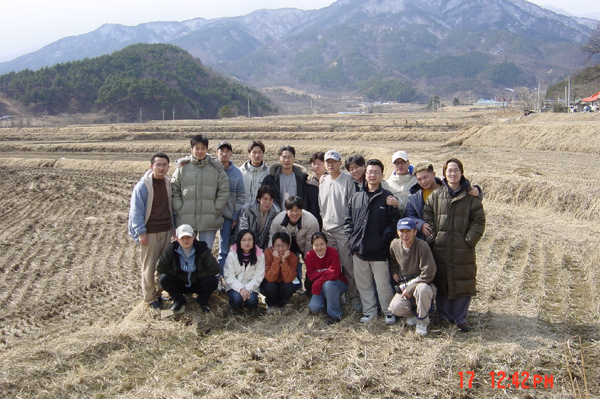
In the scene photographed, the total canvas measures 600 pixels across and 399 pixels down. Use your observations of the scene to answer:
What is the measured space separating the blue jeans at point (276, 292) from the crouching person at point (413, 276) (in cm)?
113

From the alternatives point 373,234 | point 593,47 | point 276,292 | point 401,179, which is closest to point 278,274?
point 276,292

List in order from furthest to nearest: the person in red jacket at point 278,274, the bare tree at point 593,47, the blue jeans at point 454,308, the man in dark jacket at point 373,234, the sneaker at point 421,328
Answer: the bare tree at point 593,47 < the person in red jacket at point 278,274 < the man in dark jacket at point 373,234 < the blue jeans at point 454,308 < the sneaker at point 421,328

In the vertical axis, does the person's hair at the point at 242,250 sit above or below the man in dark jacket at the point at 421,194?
below

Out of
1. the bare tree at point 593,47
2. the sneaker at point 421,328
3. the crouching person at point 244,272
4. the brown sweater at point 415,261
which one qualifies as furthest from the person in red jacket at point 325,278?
the bare tree at point 593,47

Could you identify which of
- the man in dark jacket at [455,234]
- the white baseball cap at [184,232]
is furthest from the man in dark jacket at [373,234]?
the white baseball cap at [184,232]

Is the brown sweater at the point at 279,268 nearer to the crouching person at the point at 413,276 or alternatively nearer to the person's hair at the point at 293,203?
the person's hair at the point at 293,203

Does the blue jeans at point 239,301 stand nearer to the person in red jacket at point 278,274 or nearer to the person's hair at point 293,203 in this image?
the person in red jacket at point 278,274

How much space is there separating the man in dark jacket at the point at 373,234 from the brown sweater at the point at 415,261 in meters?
0.17

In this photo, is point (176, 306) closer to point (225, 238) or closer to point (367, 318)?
point (225, 238)

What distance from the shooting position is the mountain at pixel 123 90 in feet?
186

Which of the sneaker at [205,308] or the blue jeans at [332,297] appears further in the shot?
the sneaker at [205,308]

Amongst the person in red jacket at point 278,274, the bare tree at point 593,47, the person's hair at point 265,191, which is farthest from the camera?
the bare tree at point 593,47

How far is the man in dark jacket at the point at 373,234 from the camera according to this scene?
4277mm

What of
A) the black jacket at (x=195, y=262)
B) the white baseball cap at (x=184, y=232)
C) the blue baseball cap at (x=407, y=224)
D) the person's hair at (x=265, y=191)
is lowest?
the black jacket at (x=195, y=262)
